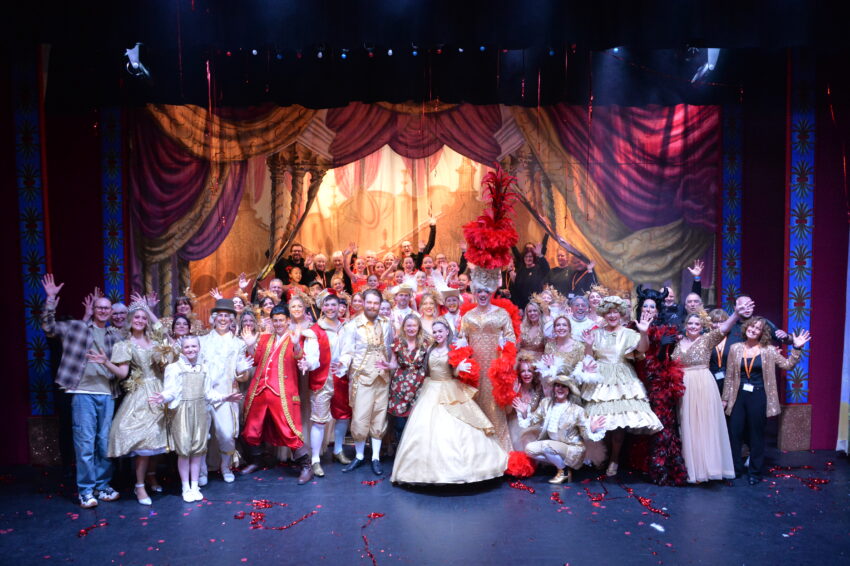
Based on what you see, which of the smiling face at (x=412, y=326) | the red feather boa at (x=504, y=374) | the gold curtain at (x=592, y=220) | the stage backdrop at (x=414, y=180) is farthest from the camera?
the gold curtain at (x=592, y=220)

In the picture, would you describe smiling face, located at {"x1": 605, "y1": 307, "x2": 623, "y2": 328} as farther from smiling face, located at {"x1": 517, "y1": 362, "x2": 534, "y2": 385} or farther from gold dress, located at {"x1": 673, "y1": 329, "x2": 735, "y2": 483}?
smiling face, located at {"x1": 517, "y1": 362, "x2": 534, "y2": 385}

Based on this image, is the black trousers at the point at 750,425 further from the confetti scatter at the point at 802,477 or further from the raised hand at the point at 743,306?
the raised hand at the point at 743,306

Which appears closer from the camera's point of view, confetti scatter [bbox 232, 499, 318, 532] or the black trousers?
confetti scatter [bbox 232, 499, 318, 532]

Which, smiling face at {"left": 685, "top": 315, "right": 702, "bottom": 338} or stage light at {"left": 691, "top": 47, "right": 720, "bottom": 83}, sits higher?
stage light at {"left": 691, "top": 47, "right": 720, "bottom": 83}

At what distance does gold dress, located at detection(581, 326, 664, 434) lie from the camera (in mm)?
5082

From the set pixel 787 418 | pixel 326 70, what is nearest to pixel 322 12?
pixel 326 70

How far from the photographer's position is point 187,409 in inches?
193

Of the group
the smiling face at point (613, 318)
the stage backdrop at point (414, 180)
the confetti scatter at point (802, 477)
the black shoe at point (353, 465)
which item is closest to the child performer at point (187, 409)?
the black shoe at point (353, 465)

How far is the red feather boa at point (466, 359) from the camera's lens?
17.0ft

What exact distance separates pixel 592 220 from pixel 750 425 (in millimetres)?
3408

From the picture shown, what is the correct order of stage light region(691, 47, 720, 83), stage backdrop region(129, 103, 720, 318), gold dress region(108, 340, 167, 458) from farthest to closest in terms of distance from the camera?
stage backdrop region(129, 103, 720, 318)
stage light region(691, 47, 720, 83)
gold dress region(108, 340, 167, 458)

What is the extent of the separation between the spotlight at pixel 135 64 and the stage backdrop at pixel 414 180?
0.53m

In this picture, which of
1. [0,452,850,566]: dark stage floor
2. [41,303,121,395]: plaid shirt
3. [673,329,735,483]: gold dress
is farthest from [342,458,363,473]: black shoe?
[673,329,735,483]: gold dress

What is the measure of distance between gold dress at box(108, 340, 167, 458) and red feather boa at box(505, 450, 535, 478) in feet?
8.93
